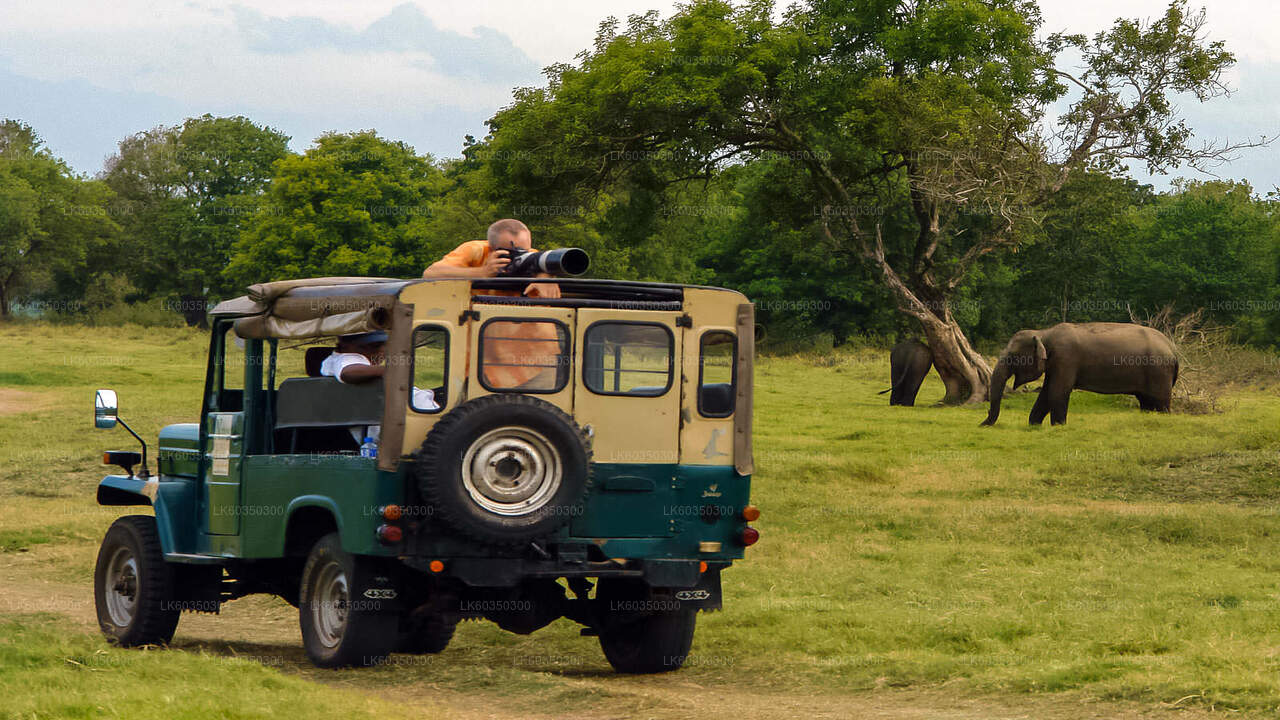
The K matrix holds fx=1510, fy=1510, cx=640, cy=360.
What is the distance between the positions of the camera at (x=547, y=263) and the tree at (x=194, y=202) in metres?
75.4

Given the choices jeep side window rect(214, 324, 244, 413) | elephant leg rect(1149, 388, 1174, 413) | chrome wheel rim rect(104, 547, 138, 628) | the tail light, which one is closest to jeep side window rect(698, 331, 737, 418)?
the tail light

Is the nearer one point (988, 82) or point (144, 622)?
point (144, 622)

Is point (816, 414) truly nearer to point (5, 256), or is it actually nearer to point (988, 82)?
point (988, 82)

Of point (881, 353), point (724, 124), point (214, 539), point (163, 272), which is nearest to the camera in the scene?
point (214, 539)

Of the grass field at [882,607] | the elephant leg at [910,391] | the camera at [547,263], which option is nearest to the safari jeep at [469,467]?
the camera at [547,263]

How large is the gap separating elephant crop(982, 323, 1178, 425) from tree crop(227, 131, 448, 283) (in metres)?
36.9

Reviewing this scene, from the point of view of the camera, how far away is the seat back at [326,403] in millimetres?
8625

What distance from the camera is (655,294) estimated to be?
8773 mm

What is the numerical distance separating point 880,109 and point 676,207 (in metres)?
6.81

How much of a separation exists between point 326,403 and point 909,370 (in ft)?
91.5

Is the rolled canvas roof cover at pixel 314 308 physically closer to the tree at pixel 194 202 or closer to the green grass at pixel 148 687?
the green grass at pixel 148 687

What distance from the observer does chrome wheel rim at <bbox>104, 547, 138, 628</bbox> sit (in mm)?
9961

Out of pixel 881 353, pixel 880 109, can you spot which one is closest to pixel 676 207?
pixel 880 109

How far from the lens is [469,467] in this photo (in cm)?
782
